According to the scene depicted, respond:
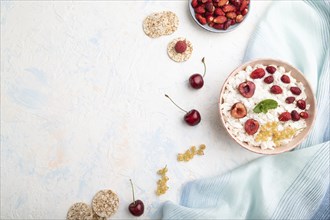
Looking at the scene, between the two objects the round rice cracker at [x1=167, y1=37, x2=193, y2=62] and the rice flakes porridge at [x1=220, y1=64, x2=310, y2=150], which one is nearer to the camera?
the rice flakes porridge at [x1=220, y1=64, x2=310, y2=150]

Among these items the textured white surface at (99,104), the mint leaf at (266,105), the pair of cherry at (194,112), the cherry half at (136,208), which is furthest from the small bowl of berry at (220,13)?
the cherry half at (136,208)

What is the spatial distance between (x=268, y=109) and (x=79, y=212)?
0.60 metres

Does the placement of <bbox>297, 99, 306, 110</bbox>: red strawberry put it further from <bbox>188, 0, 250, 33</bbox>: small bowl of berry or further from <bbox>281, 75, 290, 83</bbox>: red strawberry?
<bbox>188, 0, 250, 33</bbox>: small bowl of berry

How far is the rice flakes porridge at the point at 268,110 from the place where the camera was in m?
1.23

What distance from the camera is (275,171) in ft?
4.25

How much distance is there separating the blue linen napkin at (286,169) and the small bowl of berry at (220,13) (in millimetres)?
73

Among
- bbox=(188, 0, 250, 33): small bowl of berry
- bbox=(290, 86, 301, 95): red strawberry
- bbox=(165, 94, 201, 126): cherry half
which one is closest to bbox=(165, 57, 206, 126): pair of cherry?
bbox=(165, 94, 201, 126): cherry half

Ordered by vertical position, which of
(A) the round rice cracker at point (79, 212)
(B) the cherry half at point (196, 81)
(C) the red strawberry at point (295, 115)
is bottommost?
(A) the round rice cracker at point (79, 212)

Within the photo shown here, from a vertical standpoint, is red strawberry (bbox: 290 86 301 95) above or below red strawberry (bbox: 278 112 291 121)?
→ above

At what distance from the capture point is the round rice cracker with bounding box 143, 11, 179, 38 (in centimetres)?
135

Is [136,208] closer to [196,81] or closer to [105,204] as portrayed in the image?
[105,204]

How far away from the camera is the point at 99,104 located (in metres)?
1.34

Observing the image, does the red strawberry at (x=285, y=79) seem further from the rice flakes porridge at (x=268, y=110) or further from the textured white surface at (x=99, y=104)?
the textured white surface at (x=99, y=104)

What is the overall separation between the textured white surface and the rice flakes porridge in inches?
3.8
